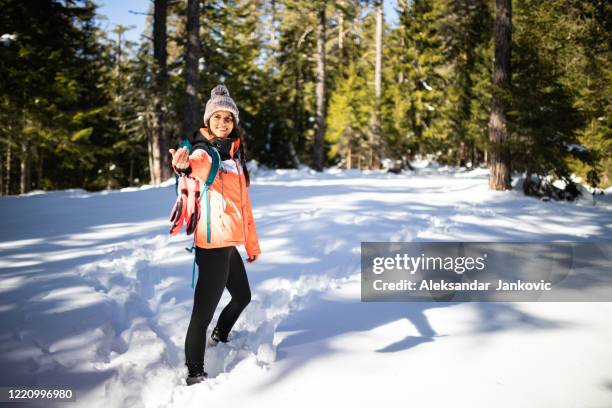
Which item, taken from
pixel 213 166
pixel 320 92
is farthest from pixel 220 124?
pixel 320 92

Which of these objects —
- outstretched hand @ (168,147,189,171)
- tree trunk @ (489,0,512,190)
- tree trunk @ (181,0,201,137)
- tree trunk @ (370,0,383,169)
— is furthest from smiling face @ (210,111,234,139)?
tree trunk @ (370,0,383,169)

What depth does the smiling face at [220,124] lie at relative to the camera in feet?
8.34

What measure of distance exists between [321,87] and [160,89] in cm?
822

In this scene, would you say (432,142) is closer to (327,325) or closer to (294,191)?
(294,191)

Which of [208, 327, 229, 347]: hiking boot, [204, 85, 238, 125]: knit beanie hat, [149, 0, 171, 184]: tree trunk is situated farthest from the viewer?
[149, 0, 171, 184]: tree trunk

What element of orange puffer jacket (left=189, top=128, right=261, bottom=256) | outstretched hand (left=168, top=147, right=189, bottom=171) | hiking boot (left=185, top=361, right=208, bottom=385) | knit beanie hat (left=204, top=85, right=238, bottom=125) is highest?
knit beanie hat (left=204, top=85, right=238, bottom=125)

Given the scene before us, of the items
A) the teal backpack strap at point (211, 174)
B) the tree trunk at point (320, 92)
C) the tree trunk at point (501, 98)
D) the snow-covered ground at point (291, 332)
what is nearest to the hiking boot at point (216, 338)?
the snow-covered ground at point (291, 332)

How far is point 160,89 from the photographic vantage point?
42.5 ft

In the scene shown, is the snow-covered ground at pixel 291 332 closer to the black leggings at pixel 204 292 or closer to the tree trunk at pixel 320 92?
the black leggings at pixel 204 292

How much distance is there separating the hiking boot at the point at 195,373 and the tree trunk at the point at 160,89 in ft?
38.2

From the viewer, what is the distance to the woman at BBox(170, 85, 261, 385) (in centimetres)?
235

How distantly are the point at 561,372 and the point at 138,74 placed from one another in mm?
14053

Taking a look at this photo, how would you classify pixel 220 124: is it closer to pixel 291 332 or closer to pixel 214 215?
pixel 214 215

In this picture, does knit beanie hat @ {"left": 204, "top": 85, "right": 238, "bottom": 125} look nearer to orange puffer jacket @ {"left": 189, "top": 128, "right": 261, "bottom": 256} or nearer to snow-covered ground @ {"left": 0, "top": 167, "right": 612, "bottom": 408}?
orange puffer jacket @ {"left": 189, "top": 128, "right": 261, "bottom": 256}
